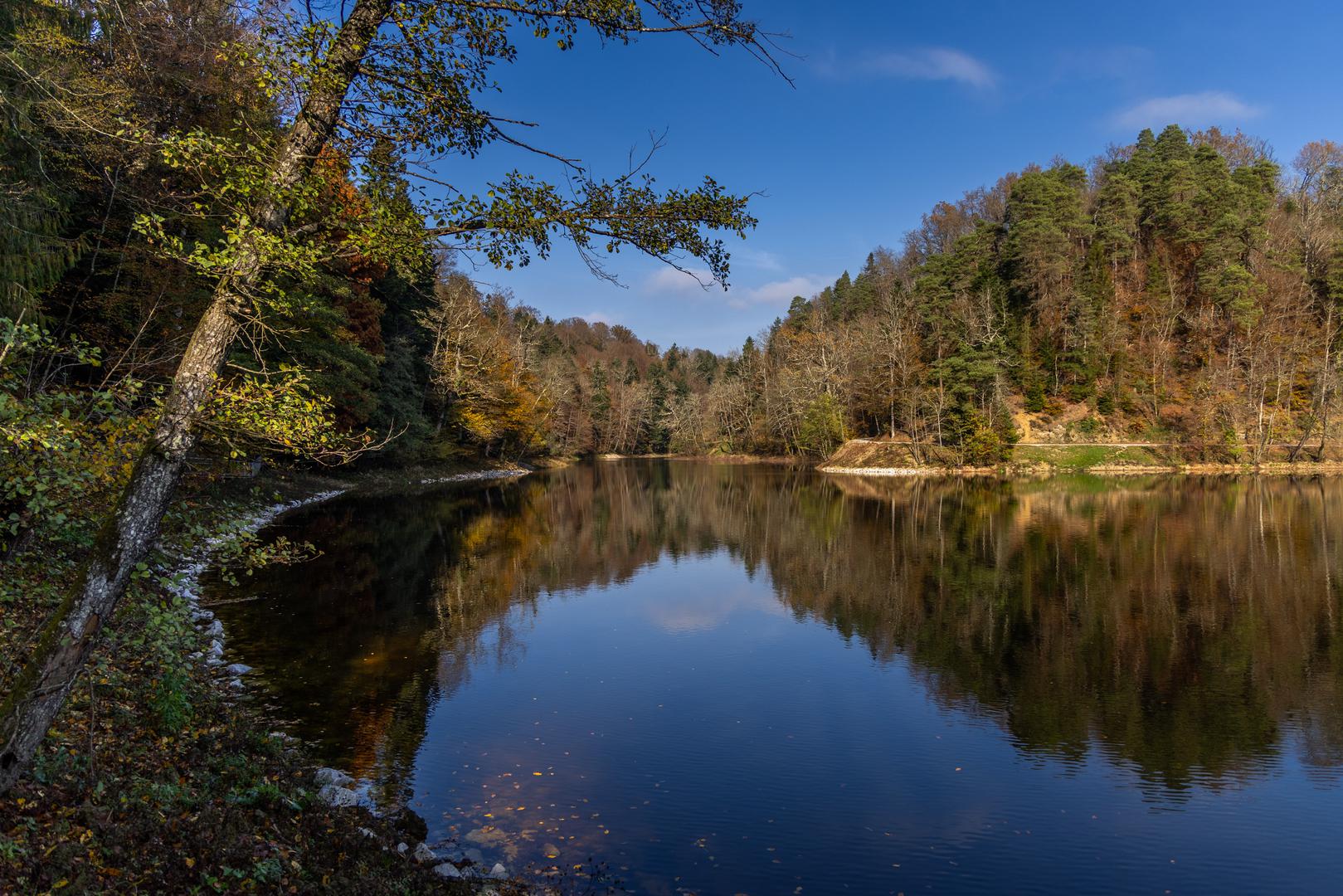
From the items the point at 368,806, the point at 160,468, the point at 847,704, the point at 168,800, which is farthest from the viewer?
the point at 847,704

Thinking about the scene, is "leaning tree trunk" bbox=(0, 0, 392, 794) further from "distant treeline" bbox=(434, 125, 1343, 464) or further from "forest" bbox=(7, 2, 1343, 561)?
"distant treeline" bbox=(434, 125, 1343, 464)

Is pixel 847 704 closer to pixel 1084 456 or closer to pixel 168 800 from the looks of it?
pixel 168 800

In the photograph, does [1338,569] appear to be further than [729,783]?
Yes

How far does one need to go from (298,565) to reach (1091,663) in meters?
18.5

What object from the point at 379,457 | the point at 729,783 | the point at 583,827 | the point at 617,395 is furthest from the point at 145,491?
the point at 617,395

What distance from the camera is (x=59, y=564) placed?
355 inches

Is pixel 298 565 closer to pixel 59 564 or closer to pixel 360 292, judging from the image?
pixel 59 564

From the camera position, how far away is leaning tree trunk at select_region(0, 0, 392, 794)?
4.32 meters

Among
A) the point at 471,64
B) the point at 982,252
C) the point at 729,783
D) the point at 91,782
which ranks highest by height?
the point at 982,252

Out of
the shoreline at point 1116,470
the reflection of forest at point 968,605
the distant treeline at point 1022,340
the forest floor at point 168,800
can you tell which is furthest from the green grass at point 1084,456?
the forest floor at point 168,800

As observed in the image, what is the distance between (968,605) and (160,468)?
1512 centimetres

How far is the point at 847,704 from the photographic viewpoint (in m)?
10.2

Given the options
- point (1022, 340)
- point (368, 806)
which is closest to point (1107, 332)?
point (1022, 340)

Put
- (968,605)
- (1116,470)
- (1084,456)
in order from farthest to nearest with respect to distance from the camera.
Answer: (1084,456) → (1116,470) → (968,605)
